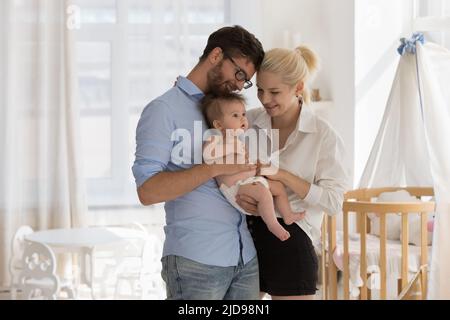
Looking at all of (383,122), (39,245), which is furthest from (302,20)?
(39,245)

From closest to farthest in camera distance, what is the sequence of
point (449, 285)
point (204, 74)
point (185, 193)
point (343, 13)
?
point (185, 193), point (204, 74), point (449, 285), point (343, 13)

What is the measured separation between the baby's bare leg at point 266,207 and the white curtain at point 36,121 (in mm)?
2471

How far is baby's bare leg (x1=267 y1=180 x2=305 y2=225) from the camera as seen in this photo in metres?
1.92

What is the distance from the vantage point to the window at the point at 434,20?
12.4ft

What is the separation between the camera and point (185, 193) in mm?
1721

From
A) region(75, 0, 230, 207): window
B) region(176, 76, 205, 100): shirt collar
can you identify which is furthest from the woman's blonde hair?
region(75, 0, 230, 207): window

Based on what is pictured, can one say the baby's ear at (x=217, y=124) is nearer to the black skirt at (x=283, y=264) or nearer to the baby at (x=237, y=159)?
the baby at (x=237, y=159)

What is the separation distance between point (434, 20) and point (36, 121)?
2.08 meters

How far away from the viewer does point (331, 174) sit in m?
1.95

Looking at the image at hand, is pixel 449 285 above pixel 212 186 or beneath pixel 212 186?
beneath

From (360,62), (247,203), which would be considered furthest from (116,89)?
(247,203)

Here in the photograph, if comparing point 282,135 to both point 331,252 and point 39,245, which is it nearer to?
point 331,252

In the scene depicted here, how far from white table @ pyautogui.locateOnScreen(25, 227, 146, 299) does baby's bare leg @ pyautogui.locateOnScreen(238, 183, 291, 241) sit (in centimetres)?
166

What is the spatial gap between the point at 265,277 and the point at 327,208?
23 centimetres
